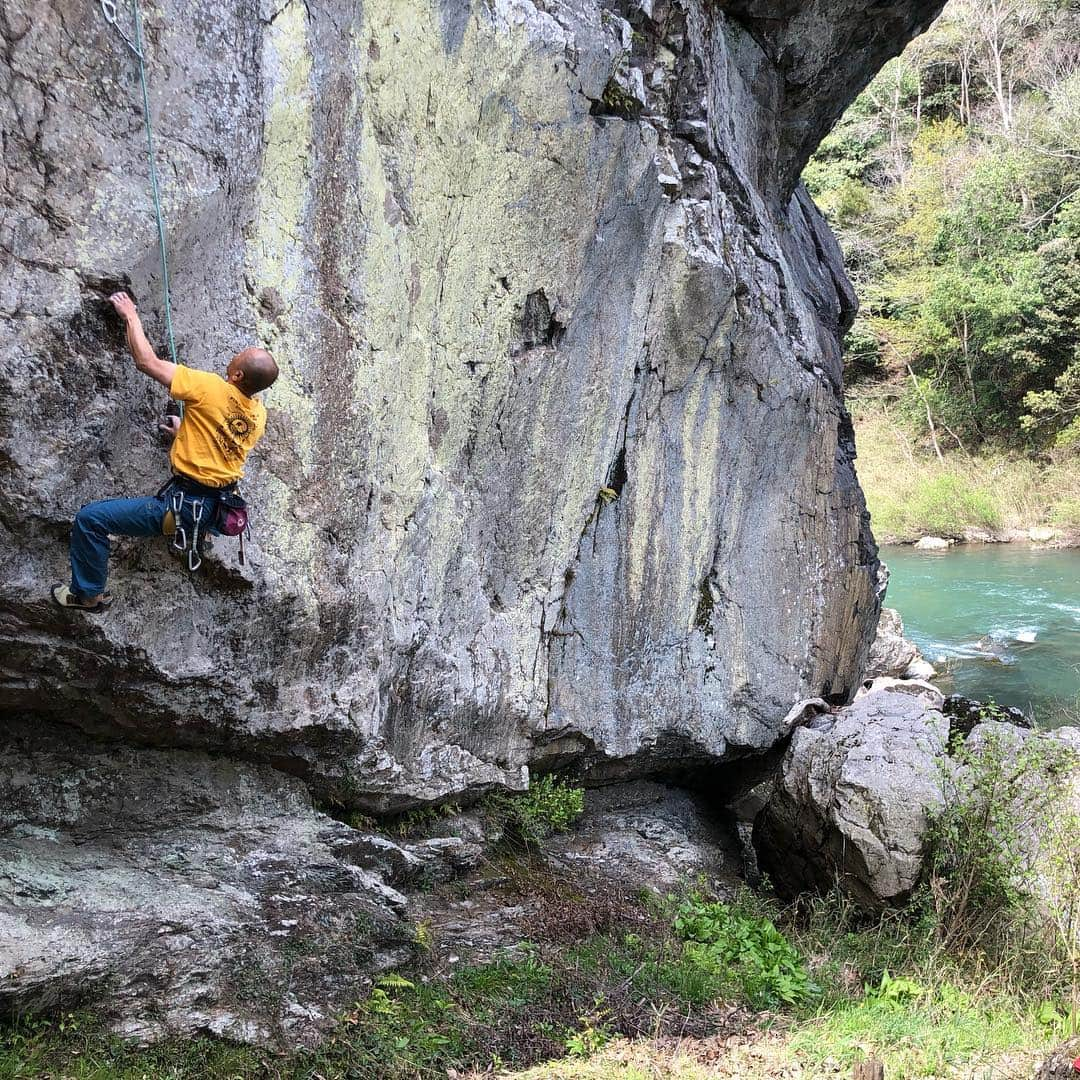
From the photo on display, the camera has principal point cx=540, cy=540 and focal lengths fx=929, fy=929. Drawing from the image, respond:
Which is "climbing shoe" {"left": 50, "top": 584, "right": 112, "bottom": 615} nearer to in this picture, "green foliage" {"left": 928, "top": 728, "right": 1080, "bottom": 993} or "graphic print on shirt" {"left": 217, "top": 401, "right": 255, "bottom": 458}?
"graphic print on shirt" {"left": 217, "top": 401, "right": 255, "bottom": 458}

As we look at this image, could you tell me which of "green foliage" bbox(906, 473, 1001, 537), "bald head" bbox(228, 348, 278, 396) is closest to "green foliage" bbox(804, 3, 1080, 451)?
"green foliage" bbox(906, 473, 1001, 537)

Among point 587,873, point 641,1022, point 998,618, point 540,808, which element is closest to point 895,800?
point 587,873

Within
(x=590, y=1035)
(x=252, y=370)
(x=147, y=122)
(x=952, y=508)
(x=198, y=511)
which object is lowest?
(x=590, y=1035)

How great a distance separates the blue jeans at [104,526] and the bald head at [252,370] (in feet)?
2.00

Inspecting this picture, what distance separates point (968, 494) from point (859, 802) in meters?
20.1

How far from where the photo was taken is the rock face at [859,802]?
6.87m

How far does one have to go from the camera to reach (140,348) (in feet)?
13.4

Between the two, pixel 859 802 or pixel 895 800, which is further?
pixel 859 802

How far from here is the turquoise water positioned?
1402 cm

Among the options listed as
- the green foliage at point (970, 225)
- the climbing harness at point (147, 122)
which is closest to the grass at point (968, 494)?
the green foliage at point (970, 225)

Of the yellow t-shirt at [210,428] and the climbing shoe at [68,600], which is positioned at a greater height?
the yellow t-shirt at [210,428]

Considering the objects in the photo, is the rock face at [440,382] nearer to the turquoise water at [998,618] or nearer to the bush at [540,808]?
the bush at [540,808]

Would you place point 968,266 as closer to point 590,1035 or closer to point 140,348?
point 590,1035

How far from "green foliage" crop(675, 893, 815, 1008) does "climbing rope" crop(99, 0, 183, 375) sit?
16.2 ft
